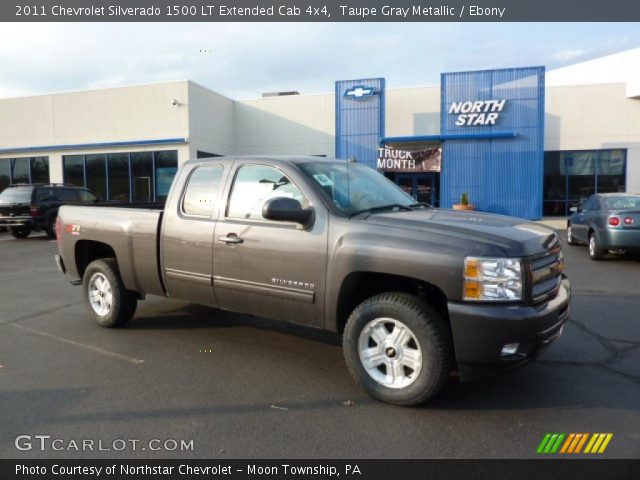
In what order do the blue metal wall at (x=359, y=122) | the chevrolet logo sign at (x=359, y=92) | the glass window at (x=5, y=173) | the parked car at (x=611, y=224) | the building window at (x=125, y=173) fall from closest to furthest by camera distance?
the parked car at (x=611, y=224), the chevrolet logo sign at (x=359, y=92), the blue metal wall at (x=359, y=122), the building window at (x=125, y=173), the glass window at (x=5, y=173)

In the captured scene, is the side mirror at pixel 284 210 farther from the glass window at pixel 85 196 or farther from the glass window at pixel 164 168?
the glass window at pixel 164 168

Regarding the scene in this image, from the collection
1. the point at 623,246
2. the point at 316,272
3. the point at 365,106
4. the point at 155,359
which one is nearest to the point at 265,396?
the point at 316,272

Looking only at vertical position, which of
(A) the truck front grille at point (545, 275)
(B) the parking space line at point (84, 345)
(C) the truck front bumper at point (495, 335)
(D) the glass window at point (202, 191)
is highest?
(D) the glass window at point (202, 191)

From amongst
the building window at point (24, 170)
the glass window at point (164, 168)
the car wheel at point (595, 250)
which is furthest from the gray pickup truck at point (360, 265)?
the building window at point (24, 170)

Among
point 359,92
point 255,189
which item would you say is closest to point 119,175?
point 359,92

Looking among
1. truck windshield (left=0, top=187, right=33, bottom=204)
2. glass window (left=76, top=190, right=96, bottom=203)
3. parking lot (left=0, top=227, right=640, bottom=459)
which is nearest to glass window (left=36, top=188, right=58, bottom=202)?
truck windshield (left=0, top=187, right=33, bottom=204)

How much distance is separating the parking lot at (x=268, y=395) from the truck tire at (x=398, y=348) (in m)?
0.16

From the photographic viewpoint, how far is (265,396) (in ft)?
13.1

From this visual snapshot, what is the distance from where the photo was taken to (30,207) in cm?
1616

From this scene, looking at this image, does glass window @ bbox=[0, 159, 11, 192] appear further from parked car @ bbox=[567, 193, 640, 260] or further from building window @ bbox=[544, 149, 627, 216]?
parked car @ bbox=[567, 193, 640, 260]

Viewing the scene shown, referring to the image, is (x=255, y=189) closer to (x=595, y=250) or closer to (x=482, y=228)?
(x=482, y=228)

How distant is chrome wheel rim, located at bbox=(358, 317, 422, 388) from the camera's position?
3742mm

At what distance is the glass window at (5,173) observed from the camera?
90.4ft

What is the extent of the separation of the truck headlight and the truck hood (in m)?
0.10
